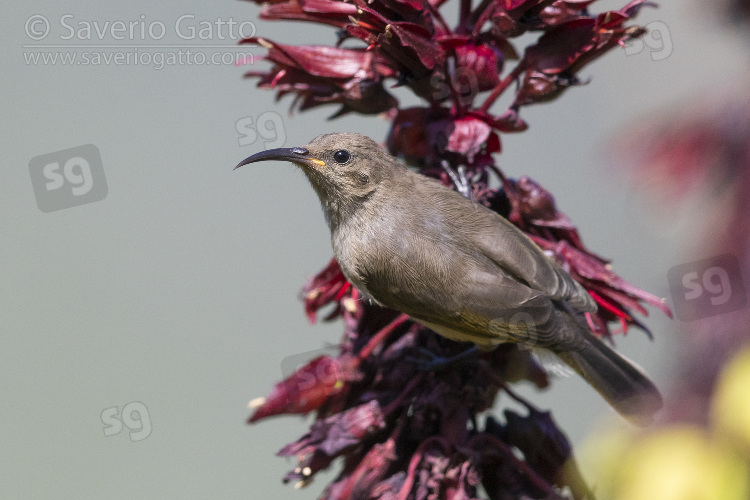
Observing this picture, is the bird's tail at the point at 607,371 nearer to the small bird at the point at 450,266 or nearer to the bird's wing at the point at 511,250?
the small bird at the point at 450,266

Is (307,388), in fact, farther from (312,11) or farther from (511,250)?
(312,11)

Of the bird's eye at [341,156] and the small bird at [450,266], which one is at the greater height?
the bird's eye at [341,156]

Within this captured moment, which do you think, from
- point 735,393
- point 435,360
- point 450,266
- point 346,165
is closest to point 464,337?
point 435,360

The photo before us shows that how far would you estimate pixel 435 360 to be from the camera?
189 cm

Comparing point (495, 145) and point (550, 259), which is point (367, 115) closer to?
point (495, 145)

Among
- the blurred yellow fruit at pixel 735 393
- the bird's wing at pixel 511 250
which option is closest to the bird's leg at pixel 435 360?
the bird's wing at pixel 511 250

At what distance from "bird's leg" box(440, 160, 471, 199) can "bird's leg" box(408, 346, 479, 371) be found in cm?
41

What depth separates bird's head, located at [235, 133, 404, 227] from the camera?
2221mm

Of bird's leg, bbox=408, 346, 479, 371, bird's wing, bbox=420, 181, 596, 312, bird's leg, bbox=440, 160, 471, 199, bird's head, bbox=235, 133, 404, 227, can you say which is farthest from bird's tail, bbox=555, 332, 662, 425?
bird's head, bbox=235, 133, 404, 227

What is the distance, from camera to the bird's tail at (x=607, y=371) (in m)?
2.10

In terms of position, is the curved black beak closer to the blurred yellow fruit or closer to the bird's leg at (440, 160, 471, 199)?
the bird's leg at (440, 160, 471, 199)

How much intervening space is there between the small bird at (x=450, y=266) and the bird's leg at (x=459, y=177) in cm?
7

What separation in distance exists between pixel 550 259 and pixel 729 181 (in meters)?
0.89

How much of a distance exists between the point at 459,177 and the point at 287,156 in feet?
1.64
